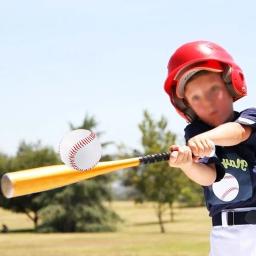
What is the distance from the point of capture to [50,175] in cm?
312

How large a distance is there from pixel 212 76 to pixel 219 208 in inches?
32.0

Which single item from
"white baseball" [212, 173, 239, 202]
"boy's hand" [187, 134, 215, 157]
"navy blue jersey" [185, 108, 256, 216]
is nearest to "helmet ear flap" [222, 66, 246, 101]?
"navy blue jersey" [185, 108, 256, 216]

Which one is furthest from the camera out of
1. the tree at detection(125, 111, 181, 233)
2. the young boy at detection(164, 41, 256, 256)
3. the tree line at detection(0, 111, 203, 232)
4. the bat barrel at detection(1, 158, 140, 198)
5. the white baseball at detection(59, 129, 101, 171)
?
the tree line at detection(0, 111, 203, 232)

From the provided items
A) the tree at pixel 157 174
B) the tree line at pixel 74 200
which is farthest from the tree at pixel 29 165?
the tree at pixel 157 174

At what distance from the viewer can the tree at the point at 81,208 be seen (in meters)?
47.9

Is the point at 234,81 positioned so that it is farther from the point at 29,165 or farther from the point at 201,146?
the point at 29,165

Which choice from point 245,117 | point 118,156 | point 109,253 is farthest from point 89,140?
point 118,156

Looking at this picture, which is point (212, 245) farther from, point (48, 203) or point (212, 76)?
point (48, 203)

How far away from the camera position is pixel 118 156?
42062 mm

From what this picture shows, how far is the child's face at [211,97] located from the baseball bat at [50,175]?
68cm

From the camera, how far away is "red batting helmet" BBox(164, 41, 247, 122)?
3598 millimetres

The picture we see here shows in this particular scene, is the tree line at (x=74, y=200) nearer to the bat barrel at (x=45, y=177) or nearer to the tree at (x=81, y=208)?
the tree at (x=81, y=208)

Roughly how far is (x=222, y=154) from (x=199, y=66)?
0.54 metres

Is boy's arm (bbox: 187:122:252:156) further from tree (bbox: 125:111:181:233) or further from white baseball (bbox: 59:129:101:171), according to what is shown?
tree (bbox: 125:111:181:233)
